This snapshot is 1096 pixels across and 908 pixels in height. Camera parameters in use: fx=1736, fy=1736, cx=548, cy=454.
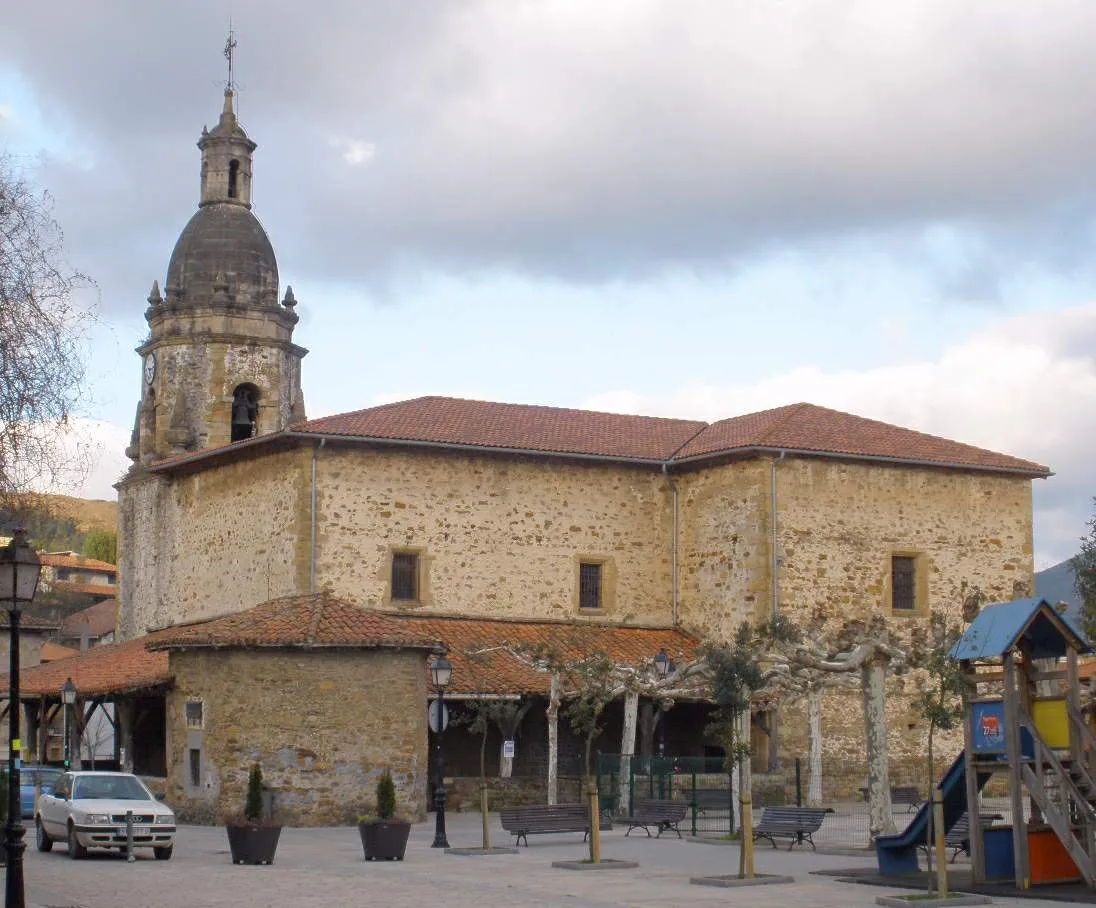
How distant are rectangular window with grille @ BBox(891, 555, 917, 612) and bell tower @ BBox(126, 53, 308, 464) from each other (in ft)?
51.2

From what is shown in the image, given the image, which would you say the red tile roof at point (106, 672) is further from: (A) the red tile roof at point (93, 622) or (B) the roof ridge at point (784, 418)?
(A) the red tile roof at point (93, 622)

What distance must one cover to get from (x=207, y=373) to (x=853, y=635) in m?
17.8

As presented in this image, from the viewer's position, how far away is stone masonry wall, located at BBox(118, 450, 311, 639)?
37.8 m

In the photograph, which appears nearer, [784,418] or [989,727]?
[989,727]

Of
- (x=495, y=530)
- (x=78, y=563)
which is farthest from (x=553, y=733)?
(x=78, y=563)

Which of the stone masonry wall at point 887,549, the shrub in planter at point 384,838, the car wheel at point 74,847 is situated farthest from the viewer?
the stone masonry wall at point 887,549

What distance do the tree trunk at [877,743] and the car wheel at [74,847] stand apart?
35.9 feet

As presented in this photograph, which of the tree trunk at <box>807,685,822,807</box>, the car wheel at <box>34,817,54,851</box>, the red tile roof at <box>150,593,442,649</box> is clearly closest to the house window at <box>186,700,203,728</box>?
the red tile roof at <box>150,593,442,649</box>

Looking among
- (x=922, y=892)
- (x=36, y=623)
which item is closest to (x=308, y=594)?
(x=922, y=892)

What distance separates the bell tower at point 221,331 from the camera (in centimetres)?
4438

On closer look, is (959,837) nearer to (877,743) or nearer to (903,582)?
(877,743)

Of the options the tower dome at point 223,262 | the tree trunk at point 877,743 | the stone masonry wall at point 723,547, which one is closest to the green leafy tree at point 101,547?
the tower dome at point 223,262

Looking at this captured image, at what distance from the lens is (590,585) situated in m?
41.2

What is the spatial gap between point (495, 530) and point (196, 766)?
9999 millimetres
